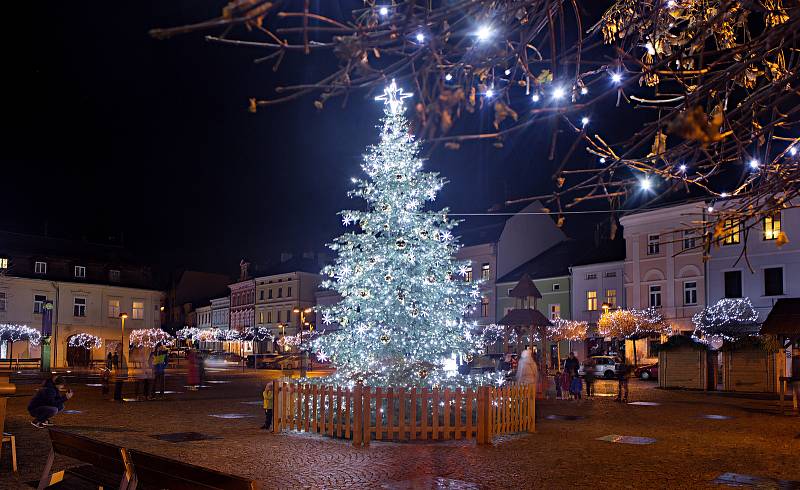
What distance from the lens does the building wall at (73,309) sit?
55.0 m

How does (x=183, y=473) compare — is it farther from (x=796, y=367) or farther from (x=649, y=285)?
(x=649, y=285)

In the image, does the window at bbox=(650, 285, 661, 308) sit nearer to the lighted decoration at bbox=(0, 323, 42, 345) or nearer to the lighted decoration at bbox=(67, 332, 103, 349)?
the lighted decoration at bbox=(0, 323, 42, 345)

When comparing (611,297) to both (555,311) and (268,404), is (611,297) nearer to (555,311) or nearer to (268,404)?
(555,311)

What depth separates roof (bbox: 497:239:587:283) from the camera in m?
53.6

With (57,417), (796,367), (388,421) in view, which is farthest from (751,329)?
(57,417)

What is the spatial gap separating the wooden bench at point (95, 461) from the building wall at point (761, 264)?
36.4 meters

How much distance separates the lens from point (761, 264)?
39.3 metres

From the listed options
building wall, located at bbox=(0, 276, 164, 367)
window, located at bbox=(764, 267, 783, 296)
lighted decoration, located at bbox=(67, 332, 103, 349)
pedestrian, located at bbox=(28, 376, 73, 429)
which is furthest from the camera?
lighted decoration, located at bbox=(67, 332, 103, 349)

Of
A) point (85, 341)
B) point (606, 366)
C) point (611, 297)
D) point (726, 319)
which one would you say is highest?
point (611, 297)

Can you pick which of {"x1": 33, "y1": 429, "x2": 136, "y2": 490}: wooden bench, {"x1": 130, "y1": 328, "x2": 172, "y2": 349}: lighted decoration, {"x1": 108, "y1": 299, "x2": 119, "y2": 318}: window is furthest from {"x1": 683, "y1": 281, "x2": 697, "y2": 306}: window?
{"x1": 108, "y1": 299, "x2": 119, "y2": 318}: window

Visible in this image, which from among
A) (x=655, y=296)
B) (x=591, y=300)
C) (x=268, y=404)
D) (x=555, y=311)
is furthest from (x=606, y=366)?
(x=268, y=404)

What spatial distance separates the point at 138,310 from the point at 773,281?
168 feet

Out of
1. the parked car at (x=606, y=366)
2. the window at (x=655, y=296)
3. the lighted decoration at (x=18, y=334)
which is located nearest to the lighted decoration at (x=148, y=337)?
the lighted decoration at (x=18, y=334)

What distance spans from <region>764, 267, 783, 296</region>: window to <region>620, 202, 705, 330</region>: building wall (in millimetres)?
3701
